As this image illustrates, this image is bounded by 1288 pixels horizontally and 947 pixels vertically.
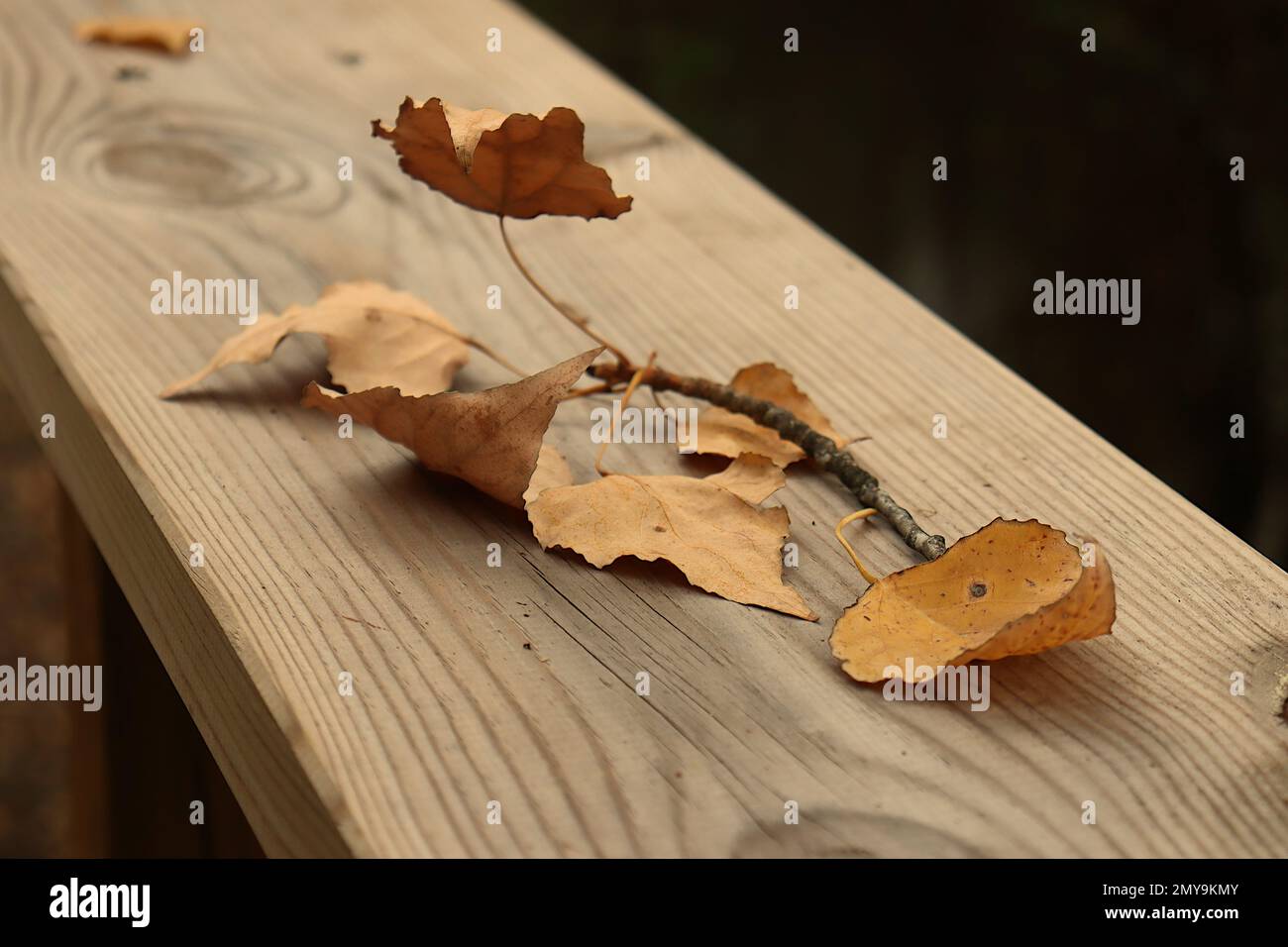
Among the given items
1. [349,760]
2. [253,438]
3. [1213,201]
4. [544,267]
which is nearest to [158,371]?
[253,438]

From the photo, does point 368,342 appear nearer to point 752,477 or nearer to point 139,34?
point 752,477

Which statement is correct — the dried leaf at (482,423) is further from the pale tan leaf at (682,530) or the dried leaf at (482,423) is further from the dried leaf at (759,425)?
the dried leaf at (759,425)

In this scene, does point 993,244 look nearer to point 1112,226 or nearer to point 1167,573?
point 1112,226

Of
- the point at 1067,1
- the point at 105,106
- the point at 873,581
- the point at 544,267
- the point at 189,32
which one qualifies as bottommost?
the point at 873,581

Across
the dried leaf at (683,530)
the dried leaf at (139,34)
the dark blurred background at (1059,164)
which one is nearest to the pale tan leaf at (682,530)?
the dried leaf at (683,530)

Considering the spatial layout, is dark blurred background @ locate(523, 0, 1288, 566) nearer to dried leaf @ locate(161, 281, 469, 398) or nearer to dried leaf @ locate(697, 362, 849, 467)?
dried leaf @ locate(697, 362, 849, 467)

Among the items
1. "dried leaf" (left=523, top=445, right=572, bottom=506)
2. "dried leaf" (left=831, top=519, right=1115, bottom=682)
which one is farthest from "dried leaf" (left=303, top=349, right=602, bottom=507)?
"dried leaf" (left=831, top=519, right=1115, bottom=682)

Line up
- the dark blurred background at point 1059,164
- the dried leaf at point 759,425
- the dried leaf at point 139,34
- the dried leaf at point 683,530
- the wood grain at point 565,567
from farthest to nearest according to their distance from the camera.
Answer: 1. the dark blurred background at point 1059,164
2. the dried leaf at point 139,34
3. the dried leaf at point 759,425
4. the dried leaf at point 683,530
5. the wood grain at point 565,567
